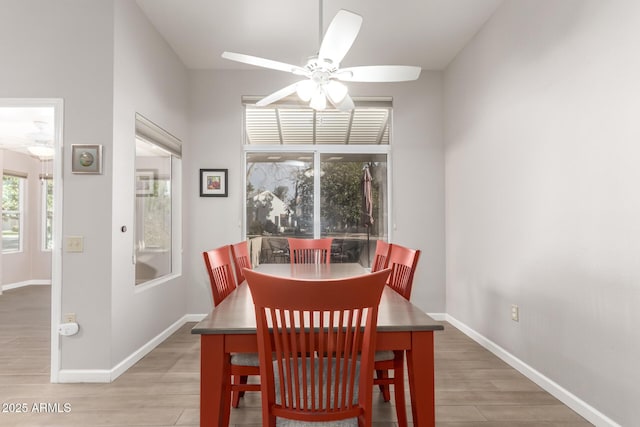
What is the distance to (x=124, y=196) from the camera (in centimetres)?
286

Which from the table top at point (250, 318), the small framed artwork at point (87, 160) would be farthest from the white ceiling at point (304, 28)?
the table top at point (250, 318)

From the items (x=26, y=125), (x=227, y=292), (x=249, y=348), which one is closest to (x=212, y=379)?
(x=249, y=348)

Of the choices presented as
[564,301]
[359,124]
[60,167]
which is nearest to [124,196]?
[60,167]

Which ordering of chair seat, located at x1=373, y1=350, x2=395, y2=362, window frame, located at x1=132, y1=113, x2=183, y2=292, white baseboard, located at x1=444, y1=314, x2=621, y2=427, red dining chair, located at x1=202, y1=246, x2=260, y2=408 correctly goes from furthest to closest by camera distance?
window frame, located at x1=132, y1=113, x2=183, y2=292
white baseboard, located at x1=444, y1=314, x2=621, y2=427
chair seat, located at x1=373, y1=350, x2=395, y2=362
red dining chair, located at x1=202, y1=246, x2=260, y2=408

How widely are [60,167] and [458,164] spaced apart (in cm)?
350

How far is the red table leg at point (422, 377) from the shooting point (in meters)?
1.37

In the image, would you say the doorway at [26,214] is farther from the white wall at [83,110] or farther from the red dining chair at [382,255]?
the red dining chair at [382,255]

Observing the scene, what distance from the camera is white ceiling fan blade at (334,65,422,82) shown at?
228cm

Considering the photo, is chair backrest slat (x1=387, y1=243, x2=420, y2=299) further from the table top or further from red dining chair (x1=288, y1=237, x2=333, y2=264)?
red dining chair (x1=288, y1=237, x2=333, y2=264)

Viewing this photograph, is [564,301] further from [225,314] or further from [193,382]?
[193,382]

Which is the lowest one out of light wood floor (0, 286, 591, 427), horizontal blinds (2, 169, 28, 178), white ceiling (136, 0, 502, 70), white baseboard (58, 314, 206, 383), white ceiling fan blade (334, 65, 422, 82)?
light wood floor (0, 286, 591, 427)

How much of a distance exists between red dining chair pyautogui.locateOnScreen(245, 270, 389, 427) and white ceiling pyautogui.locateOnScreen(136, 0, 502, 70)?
8.58 ft

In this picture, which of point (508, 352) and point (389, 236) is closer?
point (508, 352)

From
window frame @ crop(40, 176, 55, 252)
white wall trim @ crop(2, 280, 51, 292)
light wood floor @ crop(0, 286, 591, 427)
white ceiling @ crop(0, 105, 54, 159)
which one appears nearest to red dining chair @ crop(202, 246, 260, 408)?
light wood floor @ crop(0, 286, 591, 427)
